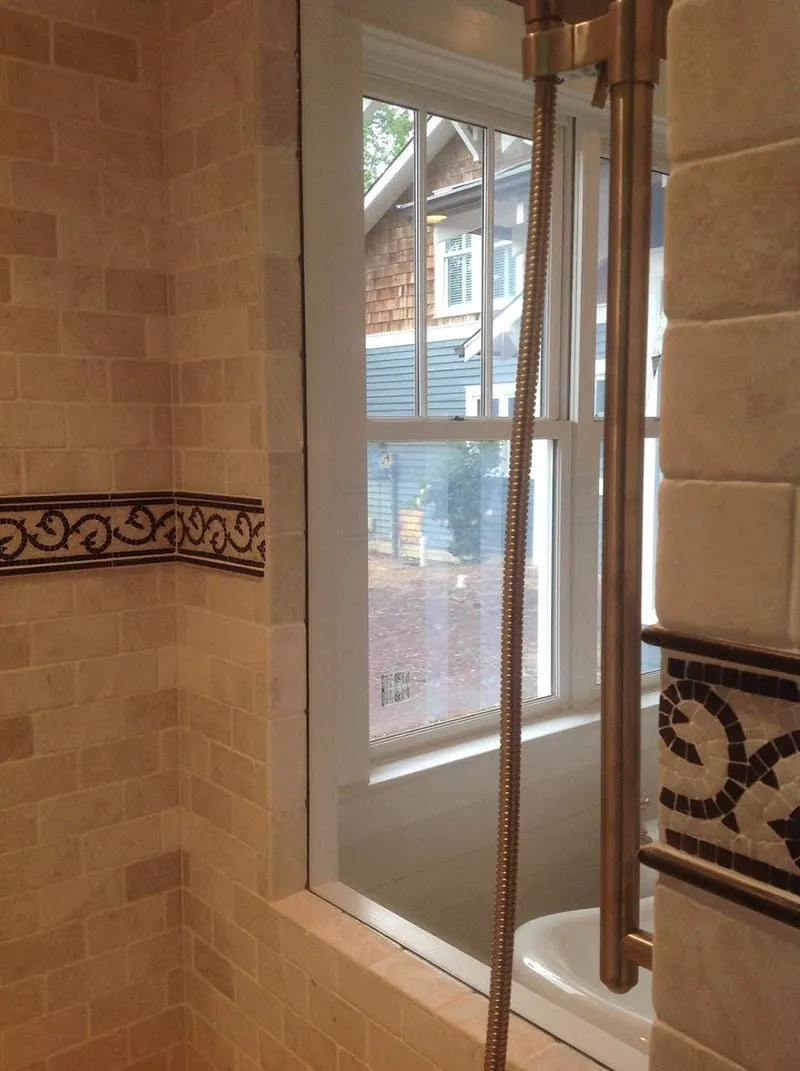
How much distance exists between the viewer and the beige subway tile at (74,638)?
190 cm

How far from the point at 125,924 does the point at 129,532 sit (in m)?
0.83

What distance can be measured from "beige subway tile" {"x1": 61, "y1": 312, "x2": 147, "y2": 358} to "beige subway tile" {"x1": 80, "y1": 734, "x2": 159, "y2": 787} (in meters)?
0.80

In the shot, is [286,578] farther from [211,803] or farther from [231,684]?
[211,803]

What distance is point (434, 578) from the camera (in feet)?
8.29

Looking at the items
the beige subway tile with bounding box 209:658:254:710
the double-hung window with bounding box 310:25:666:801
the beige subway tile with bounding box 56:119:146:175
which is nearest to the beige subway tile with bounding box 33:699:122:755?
the beige subway tile with bounding box 209:658:254:710

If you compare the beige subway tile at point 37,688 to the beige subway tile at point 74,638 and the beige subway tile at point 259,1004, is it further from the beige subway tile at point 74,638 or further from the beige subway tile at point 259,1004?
the beige subway tile at point 259,1004

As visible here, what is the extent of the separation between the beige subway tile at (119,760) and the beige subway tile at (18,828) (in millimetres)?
117

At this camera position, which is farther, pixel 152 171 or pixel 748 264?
pixel 152 171

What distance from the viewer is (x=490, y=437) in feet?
8.41

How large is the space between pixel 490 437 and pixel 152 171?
1.07m

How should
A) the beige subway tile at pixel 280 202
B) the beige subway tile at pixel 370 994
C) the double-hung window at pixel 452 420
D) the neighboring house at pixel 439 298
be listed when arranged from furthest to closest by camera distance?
1. the neighboring house at pixel 439 298
2. the double-hung window at pixel 452 420
3. the beige subway tile at pixel 280 202
4. the beige subway tile at pixel 370 994

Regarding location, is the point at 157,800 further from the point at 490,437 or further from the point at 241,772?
the point at 490,437

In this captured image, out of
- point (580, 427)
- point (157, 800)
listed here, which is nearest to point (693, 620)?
point (157, 800)

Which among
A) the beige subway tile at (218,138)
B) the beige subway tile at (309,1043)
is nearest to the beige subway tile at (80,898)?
the beige subway tile at (309,1043)
